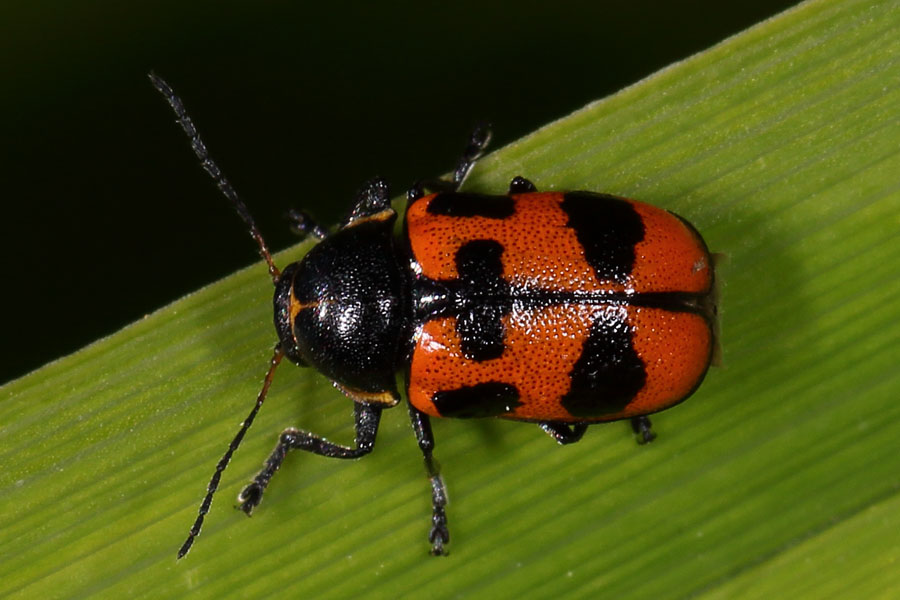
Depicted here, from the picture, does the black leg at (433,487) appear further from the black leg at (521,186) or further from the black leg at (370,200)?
the black leg at (521,186)

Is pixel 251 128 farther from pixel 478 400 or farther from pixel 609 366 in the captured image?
pixel 609 366

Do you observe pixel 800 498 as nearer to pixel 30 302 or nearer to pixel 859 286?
pixel 859 286

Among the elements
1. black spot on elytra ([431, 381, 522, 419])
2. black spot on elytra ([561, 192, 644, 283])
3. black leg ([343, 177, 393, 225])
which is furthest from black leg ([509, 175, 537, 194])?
black spot on elytra ([431, 381, 522, 419])

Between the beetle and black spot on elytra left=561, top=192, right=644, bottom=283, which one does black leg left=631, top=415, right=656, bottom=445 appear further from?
black spot on elytra left=561, top=192, right=644, bottom=283

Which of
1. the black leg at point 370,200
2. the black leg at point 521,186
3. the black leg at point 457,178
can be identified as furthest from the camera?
the black leg at point 370,200

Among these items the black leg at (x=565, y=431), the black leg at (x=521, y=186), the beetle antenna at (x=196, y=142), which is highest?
the beetle antenna at (x=196, y=142)

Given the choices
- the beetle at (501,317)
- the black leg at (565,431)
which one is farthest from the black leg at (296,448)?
the black leg at (565,431)

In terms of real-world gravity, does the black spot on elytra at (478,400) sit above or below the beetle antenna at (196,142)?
below
